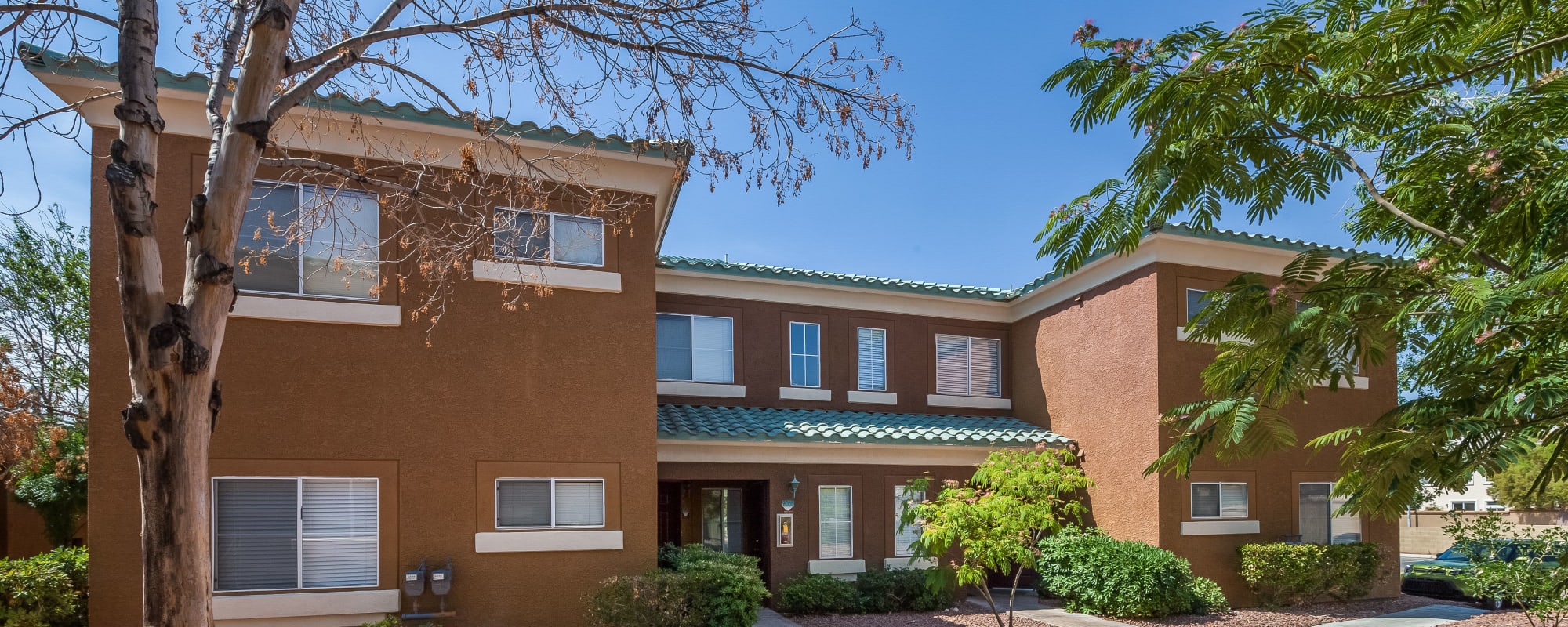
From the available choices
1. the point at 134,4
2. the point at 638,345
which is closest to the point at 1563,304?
the point at 134,4

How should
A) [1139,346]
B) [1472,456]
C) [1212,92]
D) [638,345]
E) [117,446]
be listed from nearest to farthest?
[1472,456] → [1212,92] → [117,446] → [638,345] → [1139,346]

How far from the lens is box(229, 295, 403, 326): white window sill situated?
10922 mm

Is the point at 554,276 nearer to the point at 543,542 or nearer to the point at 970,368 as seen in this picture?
the point at 543,542

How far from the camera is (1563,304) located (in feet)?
13.4

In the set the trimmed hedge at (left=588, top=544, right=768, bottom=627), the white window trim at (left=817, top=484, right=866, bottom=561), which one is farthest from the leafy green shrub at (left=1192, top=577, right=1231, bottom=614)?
the trimmed hedge at (left=588, top=544, right=768, bottom=627)

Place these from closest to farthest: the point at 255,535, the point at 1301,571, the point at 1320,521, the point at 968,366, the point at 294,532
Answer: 1. the point at 255,535
2. the point at 294,532
3. the point at 1301,571
4. the point at 1320,521
5. the point at 968,366

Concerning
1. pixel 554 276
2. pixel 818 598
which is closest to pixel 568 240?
pixel 554 276

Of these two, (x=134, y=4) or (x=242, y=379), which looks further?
(x=242, y=379)

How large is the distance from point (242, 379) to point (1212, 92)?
1025 centimetres

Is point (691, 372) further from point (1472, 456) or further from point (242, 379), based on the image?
point (1472, 456)

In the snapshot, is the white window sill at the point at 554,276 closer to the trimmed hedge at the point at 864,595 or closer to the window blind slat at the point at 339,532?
the window blind slat at the point at 339,532

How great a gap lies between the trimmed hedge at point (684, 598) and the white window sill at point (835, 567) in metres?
3.75

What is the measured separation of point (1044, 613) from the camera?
15.5 metres

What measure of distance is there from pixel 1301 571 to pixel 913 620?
654cm
